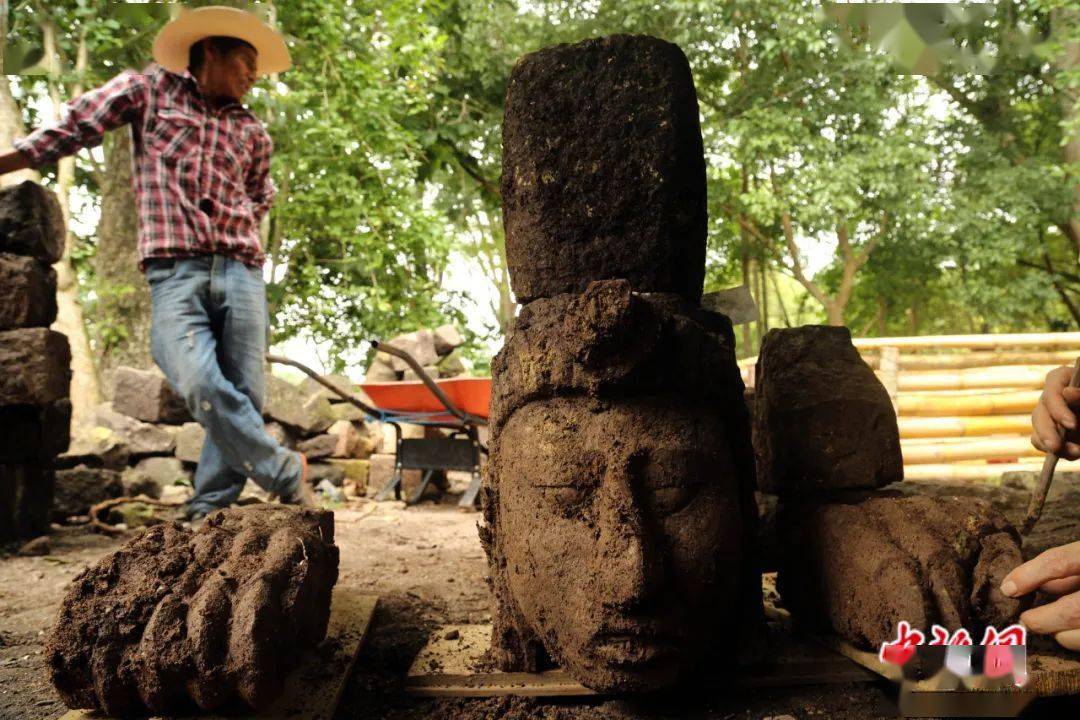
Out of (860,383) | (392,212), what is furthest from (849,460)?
(392,212)

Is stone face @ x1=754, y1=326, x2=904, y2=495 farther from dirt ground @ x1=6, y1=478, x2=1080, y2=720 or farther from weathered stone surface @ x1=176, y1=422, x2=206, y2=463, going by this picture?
A: weathered stone surface @ x1=176, y1=422, x2=206, y2=463

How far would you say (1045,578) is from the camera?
63.6 inches

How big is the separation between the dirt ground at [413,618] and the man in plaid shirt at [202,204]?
699mm

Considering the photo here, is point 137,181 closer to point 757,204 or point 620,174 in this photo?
point 620,174

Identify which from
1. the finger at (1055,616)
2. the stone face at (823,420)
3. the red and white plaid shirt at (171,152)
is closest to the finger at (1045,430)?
the stone face at (823,420)

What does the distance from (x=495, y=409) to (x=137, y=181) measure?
2353mm

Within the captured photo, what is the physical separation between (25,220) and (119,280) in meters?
4.19

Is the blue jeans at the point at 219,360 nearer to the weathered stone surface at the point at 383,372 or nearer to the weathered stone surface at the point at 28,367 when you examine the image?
the weathered stone surface at the point at 28,367

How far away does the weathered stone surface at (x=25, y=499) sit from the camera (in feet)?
11.8

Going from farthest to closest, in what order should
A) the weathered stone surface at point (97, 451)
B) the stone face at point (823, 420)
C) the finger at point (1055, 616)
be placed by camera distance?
the weathered stone surface at point (97, 451), the stone face at point (823, 420), the finger at point (1055, 616)

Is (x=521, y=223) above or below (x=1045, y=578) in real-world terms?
above

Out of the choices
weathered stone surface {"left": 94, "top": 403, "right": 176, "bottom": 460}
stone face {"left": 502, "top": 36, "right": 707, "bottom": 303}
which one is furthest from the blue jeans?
weathered stone surface {"left": 94, "top": 403, "right": 176, "bottom": 460}

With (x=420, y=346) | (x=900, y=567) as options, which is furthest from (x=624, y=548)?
(x=420, y=346)

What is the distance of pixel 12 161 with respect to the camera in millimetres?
3160
